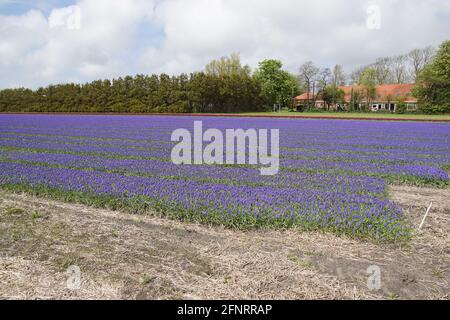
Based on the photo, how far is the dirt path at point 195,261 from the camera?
12.5 feet

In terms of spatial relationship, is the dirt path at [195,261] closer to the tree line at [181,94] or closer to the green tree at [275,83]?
the tree line at [181,94]

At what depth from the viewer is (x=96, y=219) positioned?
20.1 ft

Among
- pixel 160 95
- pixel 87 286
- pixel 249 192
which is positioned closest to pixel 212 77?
pixel 160 95

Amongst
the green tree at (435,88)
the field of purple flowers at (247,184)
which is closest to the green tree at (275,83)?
the green tree at (435,88)

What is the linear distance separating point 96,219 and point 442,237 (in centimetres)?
626

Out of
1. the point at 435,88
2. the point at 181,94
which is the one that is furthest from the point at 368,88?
the point at 181,94

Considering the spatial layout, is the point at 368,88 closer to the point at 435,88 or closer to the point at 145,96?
the point at 435,88

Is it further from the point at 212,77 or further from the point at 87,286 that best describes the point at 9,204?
the point at 212,77

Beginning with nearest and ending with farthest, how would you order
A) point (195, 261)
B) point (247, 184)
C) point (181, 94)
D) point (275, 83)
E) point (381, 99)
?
point (195, 261), point (247, 184), point (181, 94), point (381, 99), point (275, 83)

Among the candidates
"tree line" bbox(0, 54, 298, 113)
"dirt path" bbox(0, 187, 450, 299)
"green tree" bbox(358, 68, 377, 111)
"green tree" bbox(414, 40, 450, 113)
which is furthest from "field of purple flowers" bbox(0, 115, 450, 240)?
"green tree" bbox(358, 68, 377, 111)

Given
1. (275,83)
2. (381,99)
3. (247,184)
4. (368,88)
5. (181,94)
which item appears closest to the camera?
(247,184)

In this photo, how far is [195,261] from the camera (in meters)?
4.53

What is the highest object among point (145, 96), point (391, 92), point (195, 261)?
point (391, 92)

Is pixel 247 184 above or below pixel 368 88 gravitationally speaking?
below
